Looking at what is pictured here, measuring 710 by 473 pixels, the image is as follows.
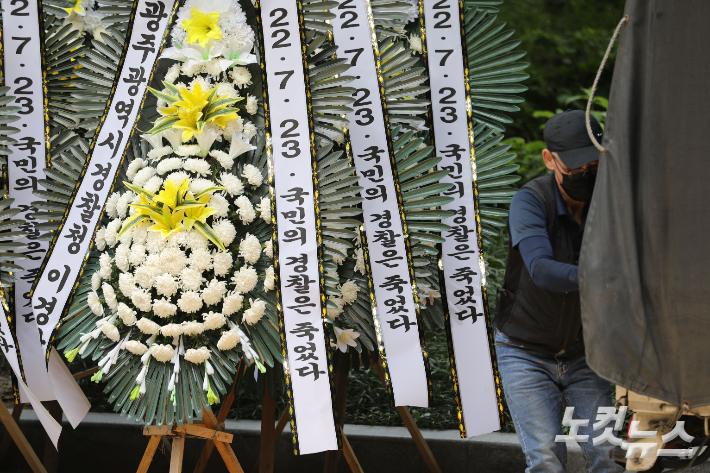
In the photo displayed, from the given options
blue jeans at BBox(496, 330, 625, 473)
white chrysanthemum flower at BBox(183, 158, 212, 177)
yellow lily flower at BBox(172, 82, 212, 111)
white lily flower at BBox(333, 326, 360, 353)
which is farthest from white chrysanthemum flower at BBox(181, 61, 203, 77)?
blue jeans at BBox(496, 330, 625, 473)

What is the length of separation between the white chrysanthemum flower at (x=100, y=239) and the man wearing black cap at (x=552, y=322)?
146 cm

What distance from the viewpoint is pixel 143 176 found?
2510 mm

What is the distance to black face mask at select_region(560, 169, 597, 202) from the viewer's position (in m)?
2.20

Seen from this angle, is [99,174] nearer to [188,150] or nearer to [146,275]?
[188,150]

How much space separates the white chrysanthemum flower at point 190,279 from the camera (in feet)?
7.75

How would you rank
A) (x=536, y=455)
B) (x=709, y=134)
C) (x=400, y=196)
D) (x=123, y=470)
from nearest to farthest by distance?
1. (x=709, y=134)
2. (x=536, y=455)
3. (x=400, y=196)
4. (x=123, y=470)

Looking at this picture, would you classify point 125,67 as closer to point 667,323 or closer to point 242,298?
point 242,298

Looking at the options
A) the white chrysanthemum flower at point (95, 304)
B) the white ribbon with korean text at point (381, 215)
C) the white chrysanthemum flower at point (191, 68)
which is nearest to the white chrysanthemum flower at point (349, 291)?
the white ribbon with korean text at point (381, 215)

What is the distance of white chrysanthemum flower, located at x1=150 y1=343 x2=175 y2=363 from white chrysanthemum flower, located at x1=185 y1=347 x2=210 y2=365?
56 mm

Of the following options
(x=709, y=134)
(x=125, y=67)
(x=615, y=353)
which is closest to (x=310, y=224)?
(x=125, y=67)

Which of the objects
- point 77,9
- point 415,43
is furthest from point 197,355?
point 77,9


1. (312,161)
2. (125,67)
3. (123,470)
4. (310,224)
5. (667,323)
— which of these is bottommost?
(123,470)

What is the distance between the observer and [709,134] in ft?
5.72

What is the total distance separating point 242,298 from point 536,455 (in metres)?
1.09
